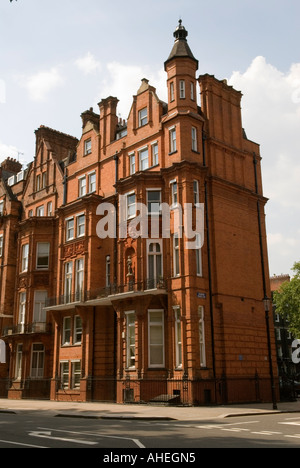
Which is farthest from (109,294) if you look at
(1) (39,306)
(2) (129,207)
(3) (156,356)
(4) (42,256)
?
(4) (42,256)

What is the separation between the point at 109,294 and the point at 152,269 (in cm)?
353

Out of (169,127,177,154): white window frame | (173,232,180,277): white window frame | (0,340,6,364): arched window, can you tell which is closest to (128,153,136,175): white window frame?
(169,127,177,154): white window frame

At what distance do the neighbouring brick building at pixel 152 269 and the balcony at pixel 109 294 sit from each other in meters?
0.08

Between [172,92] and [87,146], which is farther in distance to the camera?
[87,146]

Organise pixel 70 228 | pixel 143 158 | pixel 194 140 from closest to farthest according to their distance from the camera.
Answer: pixel 194 140, pixel 143 158, pixel 70 228

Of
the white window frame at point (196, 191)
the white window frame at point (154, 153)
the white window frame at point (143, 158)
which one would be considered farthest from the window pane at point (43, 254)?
the white window frame at point (196, 191)

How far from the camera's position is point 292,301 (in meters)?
52.7

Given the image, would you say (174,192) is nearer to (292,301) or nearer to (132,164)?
(132,164)

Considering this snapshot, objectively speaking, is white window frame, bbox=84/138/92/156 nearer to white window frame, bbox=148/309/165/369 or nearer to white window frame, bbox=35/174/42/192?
white window frame, bbox=35/174/42/192

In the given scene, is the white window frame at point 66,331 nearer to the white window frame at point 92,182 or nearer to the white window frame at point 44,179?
the white window frame at point 92,182

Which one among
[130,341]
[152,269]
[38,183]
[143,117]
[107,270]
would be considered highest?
[143,117]

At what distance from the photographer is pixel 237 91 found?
33.3 meters

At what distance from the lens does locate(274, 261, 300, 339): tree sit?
52.0m
